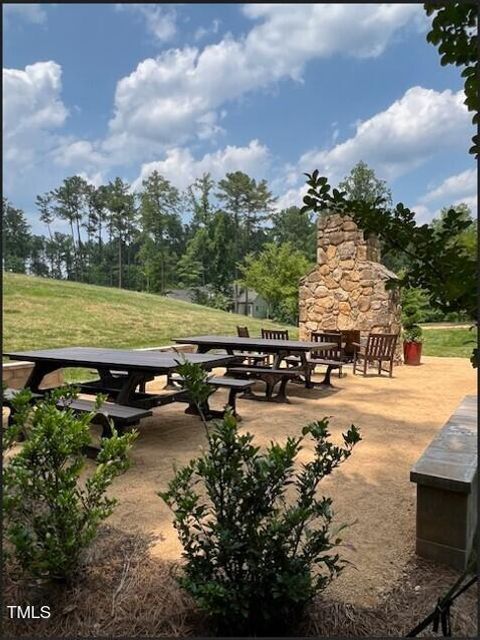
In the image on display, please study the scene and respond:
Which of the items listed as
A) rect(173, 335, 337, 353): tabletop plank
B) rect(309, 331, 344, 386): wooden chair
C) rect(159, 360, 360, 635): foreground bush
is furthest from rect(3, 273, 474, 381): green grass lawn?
rect(159, 360, 360, 635): foreground bush

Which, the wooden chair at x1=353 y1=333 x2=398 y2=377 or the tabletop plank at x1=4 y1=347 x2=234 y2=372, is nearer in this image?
the tabletop plank at x1=4 y1=347 x2=234 y2=372

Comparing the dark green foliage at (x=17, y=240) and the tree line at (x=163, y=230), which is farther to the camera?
the dark green foliage at (x=17, y=240)

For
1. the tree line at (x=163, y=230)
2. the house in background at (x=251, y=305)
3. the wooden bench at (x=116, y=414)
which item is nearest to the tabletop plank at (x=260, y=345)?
the wooden bench at (x=116, y=414)

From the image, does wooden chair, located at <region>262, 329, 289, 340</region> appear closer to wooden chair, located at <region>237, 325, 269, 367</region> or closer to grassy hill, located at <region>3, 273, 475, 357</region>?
wooden chair, located at <region>237, 325, 269, 367</region>

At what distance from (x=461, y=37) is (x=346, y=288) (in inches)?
333

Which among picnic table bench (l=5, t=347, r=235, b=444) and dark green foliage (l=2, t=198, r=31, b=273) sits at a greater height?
dark green foliage (l=2, t=198, r=31, b=273)

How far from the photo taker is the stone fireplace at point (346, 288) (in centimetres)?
891

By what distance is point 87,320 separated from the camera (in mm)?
13859

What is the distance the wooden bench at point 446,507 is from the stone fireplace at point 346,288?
22.8ft

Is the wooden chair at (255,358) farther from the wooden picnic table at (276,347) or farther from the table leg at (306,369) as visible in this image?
the table leg at (306,369)

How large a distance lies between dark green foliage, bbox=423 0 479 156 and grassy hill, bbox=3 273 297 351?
1014 centimetres

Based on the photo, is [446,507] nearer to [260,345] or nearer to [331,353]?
[260,345]

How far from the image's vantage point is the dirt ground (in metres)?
2.08

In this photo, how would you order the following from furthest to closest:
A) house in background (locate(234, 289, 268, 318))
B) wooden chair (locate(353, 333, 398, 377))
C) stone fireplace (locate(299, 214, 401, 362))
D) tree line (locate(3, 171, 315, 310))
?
1. tree line (locate(3, 171, 315, 310))
2. house in background (locate(234, 289, 268, 318))
3. stone fireplace (locate(299, 214, 401, 362))
4. wooden chair (locate(353, 333, 398, 377))
